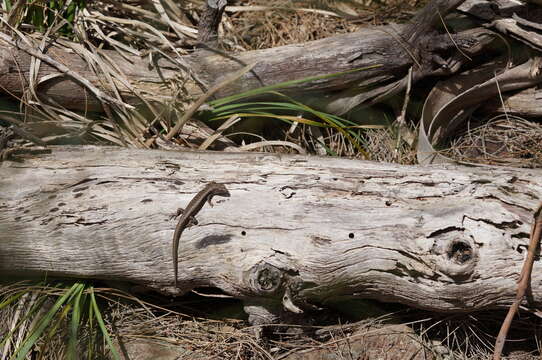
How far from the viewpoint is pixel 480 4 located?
333 centimetres

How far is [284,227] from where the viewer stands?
254 centimetres

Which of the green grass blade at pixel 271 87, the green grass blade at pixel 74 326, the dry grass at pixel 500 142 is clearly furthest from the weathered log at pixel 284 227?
the dry grass at pixel 500 142

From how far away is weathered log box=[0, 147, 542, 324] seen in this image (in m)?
2.39

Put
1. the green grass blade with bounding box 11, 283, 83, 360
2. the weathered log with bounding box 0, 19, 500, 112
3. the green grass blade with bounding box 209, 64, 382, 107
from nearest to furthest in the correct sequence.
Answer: the green grass blade with bounding box 11, 283, 83, 360, the green grass blade with bounding box 209, 64, 382, 107, the weathered log with bounding box 0, 19, 500, 112

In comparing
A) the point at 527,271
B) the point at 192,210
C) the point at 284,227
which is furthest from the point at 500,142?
the point at 192,210

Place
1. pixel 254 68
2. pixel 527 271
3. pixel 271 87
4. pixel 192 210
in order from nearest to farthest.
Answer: pixel 527 271
pixel 192 210
pixel 271 87
pixel 254 68

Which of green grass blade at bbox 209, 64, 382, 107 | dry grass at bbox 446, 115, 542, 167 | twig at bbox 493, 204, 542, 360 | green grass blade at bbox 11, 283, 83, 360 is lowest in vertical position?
green grass blade at bbox 11, 283, 83, 360

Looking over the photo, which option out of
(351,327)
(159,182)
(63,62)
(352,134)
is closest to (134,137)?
(63,62)

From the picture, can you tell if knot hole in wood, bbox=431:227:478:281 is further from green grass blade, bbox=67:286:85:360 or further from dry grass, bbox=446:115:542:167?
green grass blade, bbox=67:286:85:360

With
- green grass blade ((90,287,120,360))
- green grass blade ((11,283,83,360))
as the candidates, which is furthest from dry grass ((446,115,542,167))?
green grass blade ((11,283,83,360))

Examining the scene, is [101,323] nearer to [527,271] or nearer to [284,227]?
[284,227]

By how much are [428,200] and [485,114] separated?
4.88ft

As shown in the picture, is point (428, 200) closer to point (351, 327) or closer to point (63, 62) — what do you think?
point (351, 327)

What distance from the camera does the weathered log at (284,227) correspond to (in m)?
2.39
